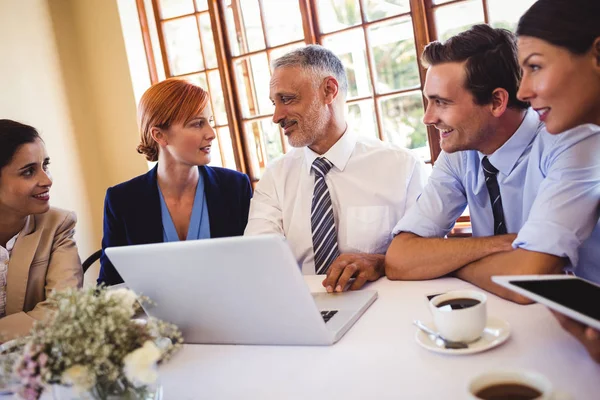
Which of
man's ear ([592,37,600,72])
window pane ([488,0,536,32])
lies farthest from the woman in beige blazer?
window pane ([488,0,536,32])

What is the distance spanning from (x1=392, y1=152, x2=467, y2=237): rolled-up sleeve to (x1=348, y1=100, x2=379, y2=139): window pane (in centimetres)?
161

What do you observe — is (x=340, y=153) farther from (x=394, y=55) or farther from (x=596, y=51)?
(x=394, y=55)

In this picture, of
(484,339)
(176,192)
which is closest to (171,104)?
(176,192)

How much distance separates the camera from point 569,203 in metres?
1.31

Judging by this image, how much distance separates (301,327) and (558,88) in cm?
83

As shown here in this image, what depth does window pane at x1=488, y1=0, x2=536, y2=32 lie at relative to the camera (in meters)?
2.84

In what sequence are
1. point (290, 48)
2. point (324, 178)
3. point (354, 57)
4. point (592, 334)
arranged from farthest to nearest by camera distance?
point (290, 48)
point (354, 57)
point (324, 178)
point (592, 334)

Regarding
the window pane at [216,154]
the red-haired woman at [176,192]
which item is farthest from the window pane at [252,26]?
the red-haired woman at [176,192]

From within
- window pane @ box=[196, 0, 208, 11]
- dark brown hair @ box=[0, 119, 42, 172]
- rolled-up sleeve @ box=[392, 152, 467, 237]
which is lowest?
rolled-up sleeve @ box=[392, 152, 467, 237]

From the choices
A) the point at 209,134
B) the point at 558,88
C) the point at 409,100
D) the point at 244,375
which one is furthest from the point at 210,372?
the point at 409,100

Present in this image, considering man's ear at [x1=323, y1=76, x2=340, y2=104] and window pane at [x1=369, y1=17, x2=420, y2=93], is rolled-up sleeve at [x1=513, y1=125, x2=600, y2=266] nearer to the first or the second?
man's ear at [x1=323, y1=76, x2=340, y2=104]

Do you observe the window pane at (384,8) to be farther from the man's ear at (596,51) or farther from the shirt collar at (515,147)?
the man's ear at (596,51)

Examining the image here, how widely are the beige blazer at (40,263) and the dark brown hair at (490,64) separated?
4.86 feet

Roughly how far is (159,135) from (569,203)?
1.74 metres
